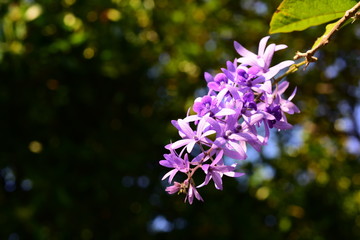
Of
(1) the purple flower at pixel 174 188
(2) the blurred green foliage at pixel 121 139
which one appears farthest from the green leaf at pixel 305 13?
(2) the blurred green foliage at pixel 121 139

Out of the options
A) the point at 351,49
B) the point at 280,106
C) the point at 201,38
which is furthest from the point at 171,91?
the point at 280,106

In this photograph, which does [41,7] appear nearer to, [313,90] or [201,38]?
[201,38]

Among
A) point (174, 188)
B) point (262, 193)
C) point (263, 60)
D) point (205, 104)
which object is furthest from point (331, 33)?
point (262, 193)

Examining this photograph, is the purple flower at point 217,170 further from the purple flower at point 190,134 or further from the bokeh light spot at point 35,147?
the bokeh light spot at point 35,147

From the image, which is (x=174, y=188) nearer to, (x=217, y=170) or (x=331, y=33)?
(x=217, y=170)

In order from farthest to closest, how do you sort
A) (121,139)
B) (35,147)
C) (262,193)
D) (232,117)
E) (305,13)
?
(262,193), (121,139), (35,147), (305,13), (232,117)
